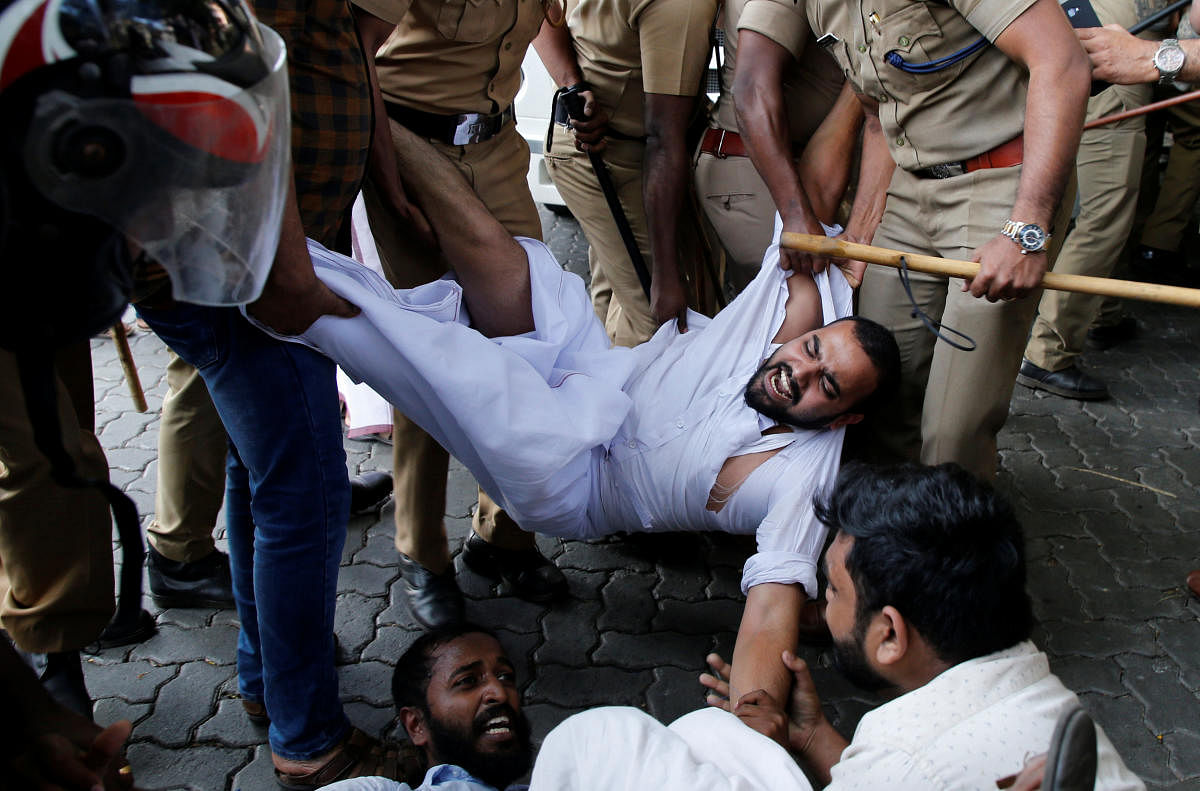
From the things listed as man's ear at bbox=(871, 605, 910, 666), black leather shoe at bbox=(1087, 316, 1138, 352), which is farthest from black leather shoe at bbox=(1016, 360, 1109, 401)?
man's ear at bbox=(871, 605, 910, 666)

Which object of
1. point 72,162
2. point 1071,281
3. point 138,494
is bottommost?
point 138,494

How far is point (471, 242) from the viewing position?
2457 millimetres

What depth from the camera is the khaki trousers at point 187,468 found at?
2.61m

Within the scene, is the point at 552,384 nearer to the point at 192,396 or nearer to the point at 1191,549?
the point at 192,396

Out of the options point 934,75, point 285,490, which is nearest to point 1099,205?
point 934,75

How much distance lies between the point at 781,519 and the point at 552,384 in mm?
629

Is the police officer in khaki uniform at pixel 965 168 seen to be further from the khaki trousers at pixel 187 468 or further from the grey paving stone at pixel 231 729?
the grey paving stone at pixel 231 729

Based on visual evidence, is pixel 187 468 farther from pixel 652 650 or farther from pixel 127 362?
pixel 652 650

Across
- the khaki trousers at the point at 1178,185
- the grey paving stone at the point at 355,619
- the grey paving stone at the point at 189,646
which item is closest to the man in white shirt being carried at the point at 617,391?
the grey paving stone at the point at 355,619

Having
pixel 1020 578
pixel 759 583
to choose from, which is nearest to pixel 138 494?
pixel 759 583

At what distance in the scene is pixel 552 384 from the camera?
239cm

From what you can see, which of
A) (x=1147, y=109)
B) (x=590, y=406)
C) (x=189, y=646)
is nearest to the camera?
(x=590, y=406)

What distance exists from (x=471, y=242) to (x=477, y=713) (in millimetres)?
1108

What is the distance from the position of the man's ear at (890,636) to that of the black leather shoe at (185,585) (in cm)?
190
